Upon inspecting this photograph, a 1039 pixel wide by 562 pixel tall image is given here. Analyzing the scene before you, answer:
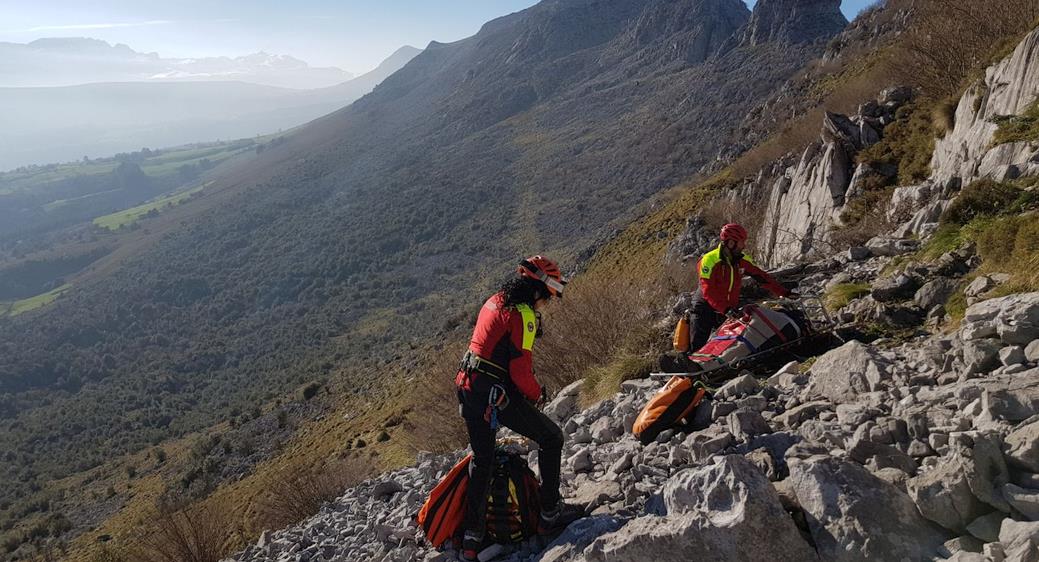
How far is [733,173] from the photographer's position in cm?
3941

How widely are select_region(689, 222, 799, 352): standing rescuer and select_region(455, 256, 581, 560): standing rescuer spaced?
335cm

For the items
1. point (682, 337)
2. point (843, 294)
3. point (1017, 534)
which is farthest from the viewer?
point (843, 294)

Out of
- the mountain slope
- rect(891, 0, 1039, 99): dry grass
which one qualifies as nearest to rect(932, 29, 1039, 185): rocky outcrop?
rect(891, 0, 1039, 99): dry grass

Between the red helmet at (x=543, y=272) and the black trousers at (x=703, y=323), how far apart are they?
375 centimetres

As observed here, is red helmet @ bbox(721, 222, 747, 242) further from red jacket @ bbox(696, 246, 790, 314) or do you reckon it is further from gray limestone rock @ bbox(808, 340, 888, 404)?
gray limestone rock @ bbox(808, 340, 888, 404)

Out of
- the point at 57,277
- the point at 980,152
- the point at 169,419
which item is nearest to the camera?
→ the point at 980,152

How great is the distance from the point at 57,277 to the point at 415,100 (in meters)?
97.9

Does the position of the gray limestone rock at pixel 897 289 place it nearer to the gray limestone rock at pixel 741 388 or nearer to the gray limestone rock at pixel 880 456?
the gray limestone rock at pixel 741 388

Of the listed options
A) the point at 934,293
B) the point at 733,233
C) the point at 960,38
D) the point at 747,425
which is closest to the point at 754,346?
the point at 733,233

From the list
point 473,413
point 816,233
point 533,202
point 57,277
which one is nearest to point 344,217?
point 533,202

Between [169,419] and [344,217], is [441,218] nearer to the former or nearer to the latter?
[344,217]

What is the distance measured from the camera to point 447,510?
18.6 feet

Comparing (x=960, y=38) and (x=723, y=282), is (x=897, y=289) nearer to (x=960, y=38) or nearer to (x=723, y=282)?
(x=723, y=282)

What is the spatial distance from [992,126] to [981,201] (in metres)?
3.63
